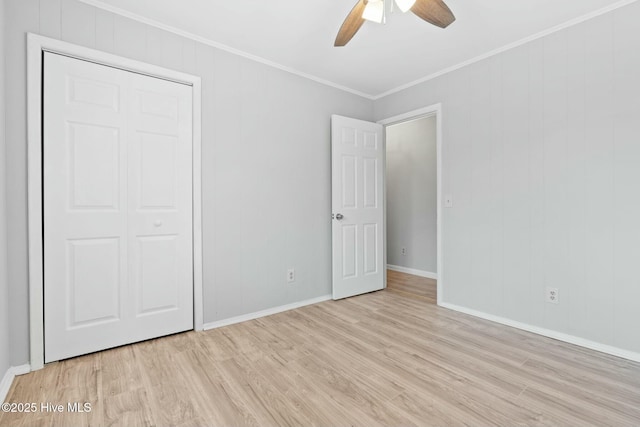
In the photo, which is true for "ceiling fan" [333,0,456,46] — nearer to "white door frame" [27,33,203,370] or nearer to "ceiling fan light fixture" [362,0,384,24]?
"ceiling fan light fixture" [362,0,384,24]

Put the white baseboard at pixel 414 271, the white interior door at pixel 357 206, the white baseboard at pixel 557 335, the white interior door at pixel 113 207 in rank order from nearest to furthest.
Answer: the white interior door at pixel 113 207, the white baseboard at pixel 557 335, the white interior door at pixel 357 206, the white baseboard at pixel 414 271

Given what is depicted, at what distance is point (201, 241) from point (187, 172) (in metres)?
0.59

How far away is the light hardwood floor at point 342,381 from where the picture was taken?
1549 mm

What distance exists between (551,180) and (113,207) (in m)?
3.40

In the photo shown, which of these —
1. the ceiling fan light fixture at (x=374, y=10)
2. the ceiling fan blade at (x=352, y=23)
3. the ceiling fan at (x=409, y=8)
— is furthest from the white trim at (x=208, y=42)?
the ceiling fan light fixture at (x=374, y=10)

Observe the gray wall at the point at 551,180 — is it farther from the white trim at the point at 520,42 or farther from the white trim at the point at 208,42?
the white trim at the point at 208,42

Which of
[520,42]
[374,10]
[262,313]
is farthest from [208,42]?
[520,42]

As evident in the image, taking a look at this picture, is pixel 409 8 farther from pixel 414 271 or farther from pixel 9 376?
pixel 414 271

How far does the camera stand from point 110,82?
2232 mm

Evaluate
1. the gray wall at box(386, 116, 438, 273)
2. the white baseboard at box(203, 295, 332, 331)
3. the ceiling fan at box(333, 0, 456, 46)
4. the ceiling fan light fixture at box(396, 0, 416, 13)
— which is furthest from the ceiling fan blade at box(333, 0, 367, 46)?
the gray wall at box(386, 116, 438, 273)

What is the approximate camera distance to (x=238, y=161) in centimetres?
284

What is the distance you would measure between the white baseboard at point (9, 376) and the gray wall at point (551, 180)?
344 centimetres

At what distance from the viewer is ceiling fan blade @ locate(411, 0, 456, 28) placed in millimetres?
1767

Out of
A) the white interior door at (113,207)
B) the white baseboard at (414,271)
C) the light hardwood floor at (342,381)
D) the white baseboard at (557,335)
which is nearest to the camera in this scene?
the light hardwood floor at (342,381)
